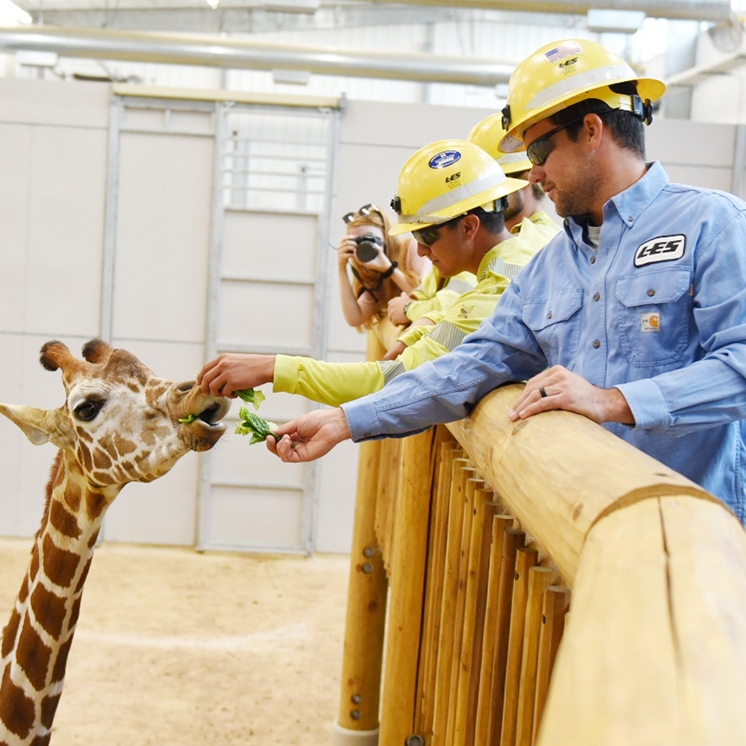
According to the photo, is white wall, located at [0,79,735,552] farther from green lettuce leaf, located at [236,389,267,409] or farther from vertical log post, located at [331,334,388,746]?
green lettuce leaf, located at [236,389,267,409]

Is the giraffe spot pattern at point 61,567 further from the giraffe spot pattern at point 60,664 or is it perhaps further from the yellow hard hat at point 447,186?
the yellow hard hat at point 447,186

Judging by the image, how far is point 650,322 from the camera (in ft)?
5.74

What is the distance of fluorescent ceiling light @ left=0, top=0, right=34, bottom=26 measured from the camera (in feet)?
34.6

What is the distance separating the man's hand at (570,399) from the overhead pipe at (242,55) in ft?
23.1

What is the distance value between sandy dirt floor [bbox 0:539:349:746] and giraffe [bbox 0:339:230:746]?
5.44ft

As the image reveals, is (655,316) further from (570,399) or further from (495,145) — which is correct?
(495,145)

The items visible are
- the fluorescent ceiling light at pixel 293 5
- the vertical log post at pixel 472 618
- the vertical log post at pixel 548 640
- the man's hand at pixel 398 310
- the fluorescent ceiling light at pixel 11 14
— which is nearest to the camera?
the vertical log post at pixel 548 640

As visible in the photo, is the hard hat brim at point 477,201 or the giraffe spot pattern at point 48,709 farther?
the giraffe spot pattern at point 48,709

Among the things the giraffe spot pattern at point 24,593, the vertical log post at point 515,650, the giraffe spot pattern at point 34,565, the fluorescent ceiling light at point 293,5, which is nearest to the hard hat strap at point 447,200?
the vertical log post at point 515,650

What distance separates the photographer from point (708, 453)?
1706mm

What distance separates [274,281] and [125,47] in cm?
258


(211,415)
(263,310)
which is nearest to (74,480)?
(211,415)

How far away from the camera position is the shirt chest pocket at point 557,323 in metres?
1.91

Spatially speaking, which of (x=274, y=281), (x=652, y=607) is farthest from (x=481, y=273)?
(x=274, y=281)
